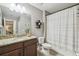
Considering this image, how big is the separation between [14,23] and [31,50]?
0.53 m

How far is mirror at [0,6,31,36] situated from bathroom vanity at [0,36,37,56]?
0.11 meters

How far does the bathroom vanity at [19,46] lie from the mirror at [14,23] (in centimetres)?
11

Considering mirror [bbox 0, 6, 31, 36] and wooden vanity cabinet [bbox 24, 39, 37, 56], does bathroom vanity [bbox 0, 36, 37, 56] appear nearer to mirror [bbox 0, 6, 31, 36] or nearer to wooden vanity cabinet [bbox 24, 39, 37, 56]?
wooden vanity cabinet [bbox 24, 39, 37, 56]

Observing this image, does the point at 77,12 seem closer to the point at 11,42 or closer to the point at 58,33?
the point at 58,33

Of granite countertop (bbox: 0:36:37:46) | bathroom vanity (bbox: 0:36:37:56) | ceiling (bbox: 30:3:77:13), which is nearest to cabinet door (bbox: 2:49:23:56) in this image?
bathroom vanity (bbox: 0:36:37:56)

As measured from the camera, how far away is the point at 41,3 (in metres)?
1.60

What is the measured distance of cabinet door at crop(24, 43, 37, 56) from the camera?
162 cm

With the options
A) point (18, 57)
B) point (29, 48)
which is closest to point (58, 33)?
point (29, 48)

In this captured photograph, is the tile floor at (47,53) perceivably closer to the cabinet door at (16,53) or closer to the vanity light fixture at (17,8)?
the cabinet door at (16,53)

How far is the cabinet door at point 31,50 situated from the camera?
162cm

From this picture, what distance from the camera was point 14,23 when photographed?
1533mm

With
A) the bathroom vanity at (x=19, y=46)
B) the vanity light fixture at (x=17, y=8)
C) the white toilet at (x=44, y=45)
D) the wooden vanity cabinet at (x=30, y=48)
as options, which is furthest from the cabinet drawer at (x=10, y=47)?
the vanity light fixture at (x=17, y=8)

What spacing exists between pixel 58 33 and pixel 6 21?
2.80 feet

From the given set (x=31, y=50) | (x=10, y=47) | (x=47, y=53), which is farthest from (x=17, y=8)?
(x=47, y=53)
